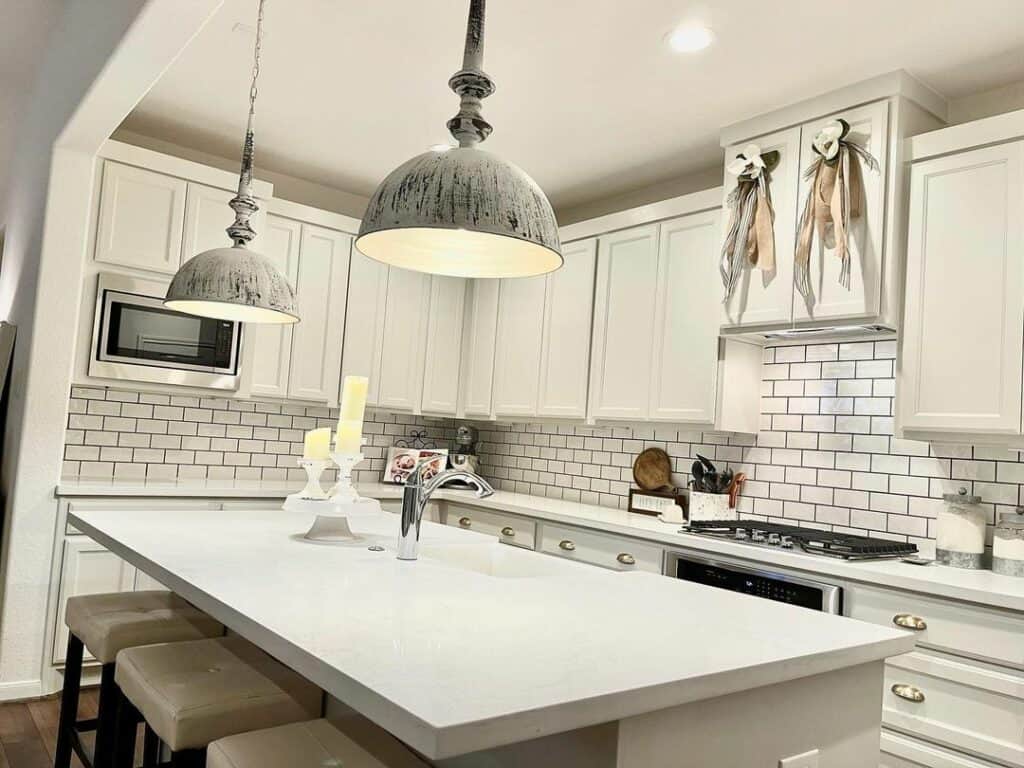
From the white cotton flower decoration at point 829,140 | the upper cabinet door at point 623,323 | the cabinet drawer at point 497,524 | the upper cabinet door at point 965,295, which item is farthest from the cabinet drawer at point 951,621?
the cabinet drawer at point 497,524

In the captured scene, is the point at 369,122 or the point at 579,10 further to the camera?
the point at 369,122

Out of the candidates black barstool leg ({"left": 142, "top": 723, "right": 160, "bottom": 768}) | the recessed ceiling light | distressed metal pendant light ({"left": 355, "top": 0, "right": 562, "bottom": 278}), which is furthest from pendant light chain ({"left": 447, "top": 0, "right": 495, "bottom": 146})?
black barstool leg ({"left": 142, "top": 723, "right": 160, "bottom": 768})

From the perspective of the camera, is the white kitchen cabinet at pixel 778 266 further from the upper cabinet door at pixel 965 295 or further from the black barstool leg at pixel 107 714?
the black barstool leg at pixel 107 714

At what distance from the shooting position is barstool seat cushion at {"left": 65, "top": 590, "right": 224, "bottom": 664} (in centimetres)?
216

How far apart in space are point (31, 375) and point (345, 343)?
1.60m

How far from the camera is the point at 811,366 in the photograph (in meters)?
3.55

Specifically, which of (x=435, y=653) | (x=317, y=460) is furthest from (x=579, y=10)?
(x=435, y=653)

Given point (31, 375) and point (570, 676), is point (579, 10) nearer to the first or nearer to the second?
point (570, 676)

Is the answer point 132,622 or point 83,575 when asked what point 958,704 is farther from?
point 83,575

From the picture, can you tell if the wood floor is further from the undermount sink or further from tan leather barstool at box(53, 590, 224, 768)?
the undermount sink

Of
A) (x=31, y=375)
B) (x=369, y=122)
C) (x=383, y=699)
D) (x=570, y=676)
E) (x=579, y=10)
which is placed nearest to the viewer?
(x=383, y=699)

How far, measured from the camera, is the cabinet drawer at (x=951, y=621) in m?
2.26

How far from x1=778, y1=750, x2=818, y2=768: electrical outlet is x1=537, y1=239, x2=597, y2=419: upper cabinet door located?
2871 mm

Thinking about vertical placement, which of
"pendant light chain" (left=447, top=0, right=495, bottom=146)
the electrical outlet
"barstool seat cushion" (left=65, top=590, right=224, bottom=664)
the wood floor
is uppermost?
"pendant light chain" (left=447, top=0, right=495, bottom=146)
